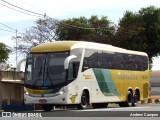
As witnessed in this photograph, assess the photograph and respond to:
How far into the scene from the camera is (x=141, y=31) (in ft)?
190

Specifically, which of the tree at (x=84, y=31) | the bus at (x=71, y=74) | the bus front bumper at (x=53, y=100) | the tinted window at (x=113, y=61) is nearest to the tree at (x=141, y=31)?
the tree at (x=84, y=31)

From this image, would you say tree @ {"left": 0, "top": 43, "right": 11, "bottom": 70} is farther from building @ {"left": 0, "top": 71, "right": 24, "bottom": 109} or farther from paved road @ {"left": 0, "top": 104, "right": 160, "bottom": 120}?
Result: paved road @ {"left": 0, "top": 104, "right": 160, "bottom": 120}

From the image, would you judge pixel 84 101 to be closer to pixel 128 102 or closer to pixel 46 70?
pixel 46 70

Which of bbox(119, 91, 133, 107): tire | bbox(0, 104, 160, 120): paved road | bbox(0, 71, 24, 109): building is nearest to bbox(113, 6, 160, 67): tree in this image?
bbox(119, 91, 133, 107): tire

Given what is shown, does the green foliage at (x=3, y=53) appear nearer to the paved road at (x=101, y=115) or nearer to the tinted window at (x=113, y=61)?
the tinted window at (x=113, y=61)

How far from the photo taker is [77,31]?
5934 cm

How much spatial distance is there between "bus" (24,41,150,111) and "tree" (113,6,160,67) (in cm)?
2571

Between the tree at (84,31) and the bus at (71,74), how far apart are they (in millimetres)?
26874

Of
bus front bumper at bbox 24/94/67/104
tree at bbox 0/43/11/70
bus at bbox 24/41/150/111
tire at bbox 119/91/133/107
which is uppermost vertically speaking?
tree at bbox 0/43/11/70

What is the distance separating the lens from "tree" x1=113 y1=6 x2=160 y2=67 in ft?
187

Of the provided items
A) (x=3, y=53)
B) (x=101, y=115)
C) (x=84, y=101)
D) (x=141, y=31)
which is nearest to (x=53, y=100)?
(x=84, y=101)

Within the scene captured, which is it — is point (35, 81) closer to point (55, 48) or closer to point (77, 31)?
point (55, 48)

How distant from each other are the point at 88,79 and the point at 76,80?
5.40 feet

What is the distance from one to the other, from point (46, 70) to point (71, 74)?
127cm
